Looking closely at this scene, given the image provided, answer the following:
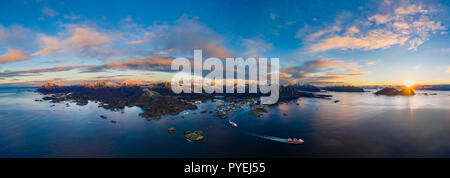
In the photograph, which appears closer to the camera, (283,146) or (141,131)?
(283,146)

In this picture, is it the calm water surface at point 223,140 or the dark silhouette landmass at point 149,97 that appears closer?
the calm water surface at point 223,140

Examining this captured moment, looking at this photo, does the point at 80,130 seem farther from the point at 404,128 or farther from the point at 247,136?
the point at 404,128

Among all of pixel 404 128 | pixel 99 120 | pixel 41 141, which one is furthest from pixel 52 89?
pixel 404 128

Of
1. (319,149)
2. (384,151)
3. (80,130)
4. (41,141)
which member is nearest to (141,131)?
(80,130)

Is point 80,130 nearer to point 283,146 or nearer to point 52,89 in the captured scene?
point 283,146

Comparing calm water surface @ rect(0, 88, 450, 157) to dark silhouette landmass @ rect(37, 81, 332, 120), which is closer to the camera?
calm water surface @ rect(0, 88, 450, 157)

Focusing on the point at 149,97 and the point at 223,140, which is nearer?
the point at 223,140
